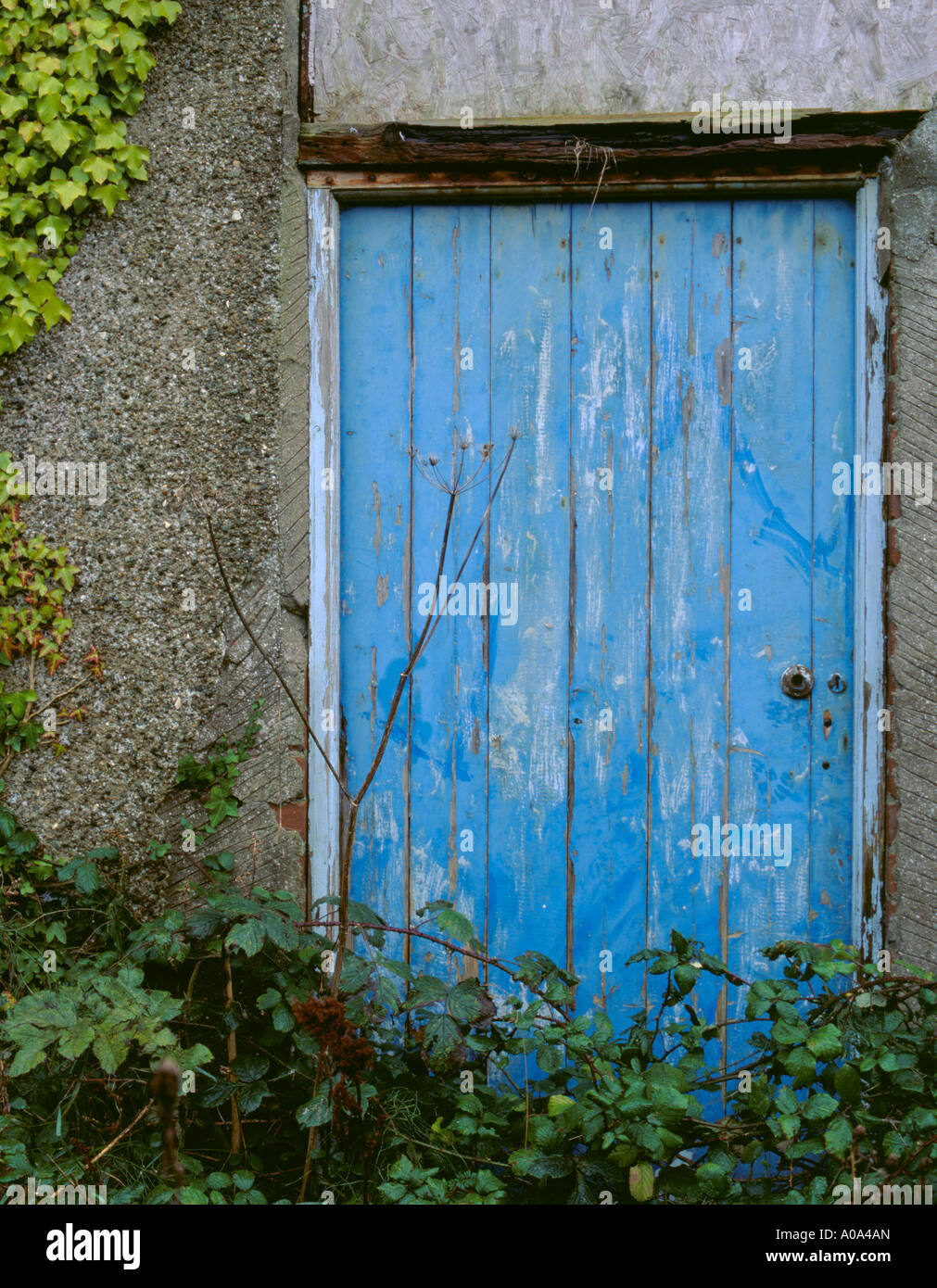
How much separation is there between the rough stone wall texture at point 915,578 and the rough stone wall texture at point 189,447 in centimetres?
138

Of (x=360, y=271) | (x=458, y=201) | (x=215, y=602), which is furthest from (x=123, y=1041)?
(x=458, y=201)

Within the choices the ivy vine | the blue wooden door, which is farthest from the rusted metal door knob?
the ivy vine

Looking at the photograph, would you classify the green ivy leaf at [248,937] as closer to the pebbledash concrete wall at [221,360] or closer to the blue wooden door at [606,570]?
the pebbledash concrete wall at [221,360]

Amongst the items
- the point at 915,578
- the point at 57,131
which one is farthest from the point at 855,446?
the point at 57,131

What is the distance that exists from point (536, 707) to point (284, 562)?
0.69 metres

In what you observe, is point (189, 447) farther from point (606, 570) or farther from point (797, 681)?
point (797, 681)

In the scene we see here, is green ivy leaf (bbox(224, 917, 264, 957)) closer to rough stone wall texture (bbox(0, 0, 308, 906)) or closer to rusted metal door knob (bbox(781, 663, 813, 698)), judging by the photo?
rough stone wall texture (bbox(0, 0, 308, 906))

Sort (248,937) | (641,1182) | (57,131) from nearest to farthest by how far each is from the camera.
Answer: (641,1182)
(248,937)
(57,131)

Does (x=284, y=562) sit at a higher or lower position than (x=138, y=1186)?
higher

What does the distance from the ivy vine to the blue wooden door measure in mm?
576

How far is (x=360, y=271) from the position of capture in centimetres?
221

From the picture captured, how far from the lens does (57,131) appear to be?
6.77ft

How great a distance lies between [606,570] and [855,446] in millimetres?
657
